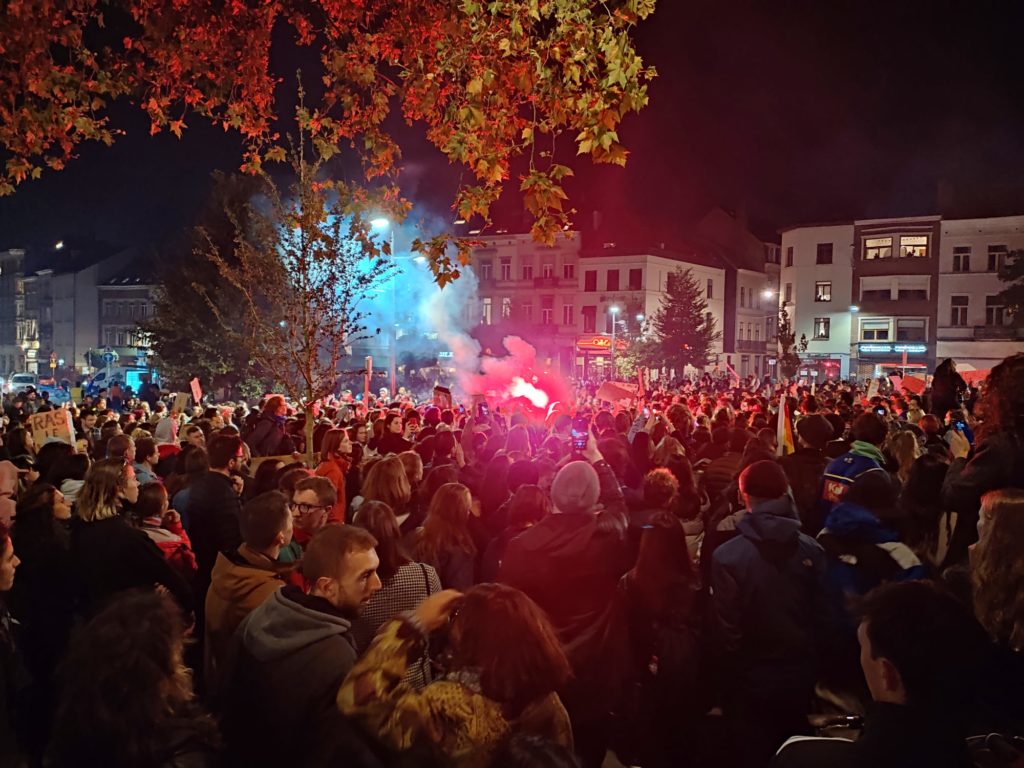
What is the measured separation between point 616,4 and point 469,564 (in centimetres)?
416

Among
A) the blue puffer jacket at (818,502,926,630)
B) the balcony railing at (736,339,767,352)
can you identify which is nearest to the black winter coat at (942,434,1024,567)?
the blue puffer jacket at (818,502,926,630)

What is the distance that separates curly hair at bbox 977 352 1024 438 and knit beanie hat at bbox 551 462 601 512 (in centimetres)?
249

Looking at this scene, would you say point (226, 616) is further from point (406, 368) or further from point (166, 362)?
point (406, 368)

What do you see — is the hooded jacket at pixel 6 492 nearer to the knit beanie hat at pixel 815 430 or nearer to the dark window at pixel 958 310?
the knit beanie hat at pixel 815 430

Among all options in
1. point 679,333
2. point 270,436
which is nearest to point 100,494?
point 270,436

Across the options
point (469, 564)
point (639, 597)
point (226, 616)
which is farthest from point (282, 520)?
point (639, 597)

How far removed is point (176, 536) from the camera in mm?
5949

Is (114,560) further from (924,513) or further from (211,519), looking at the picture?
(924,513)

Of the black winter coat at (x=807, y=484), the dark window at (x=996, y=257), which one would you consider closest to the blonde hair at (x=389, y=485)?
the black winter coat at (x=807, y=484)

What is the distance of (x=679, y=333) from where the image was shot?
184 feet

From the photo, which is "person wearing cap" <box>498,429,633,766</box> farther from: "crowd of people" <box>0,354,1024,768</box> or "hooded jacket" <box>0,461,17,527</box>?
"hooded jacket" <box>0,461,17,527</box>

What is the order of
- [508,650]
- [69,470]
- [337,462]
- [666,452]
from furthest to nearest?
[337,462] → [666,452] → [69,470] → [508,650]

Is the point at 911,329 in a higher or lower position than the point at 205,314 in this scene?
higher

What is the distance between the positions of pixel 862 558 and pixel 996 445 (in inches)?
43.7
